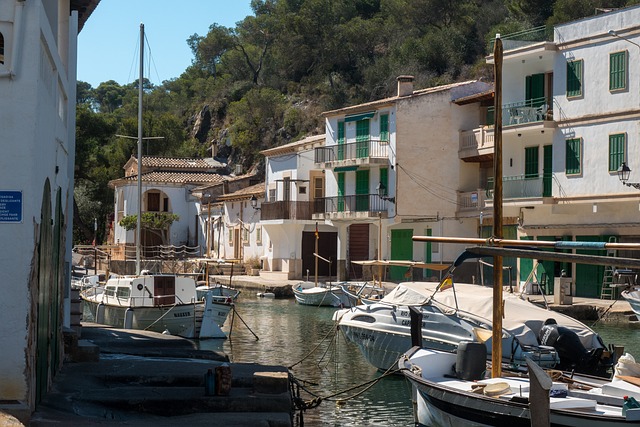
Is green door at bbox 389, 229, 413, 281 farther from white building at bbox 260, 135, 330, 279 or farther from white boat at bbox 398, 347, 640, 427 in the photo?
white boat at bbox 398, 347, 640, 427

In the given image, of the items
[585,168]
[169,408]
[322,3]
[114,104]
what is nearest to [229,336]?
[585,168]

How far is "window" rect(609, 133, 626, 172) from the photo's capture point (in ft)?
123

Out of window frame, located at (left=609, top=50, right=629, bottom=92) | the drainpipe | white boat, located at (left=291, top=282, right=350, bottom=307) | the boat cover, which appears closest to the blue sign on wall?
the drainpipe

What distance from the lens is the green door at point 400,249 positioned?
5097 cm

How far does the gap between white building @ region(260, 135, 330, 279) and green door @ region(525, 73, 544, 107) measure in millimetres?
17234

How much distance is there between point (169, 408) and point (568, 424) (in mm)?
5761

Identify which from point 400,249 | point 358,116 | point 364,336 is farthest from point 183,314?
point 358,116

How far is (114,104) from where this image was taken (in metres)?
168

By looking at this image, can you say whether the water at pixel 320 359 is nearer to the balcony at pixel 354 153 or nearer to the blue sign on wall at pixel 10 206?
the blue sign on wall at pixel 10 206

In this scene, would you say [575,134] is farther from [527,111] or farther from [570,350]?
[570,350]

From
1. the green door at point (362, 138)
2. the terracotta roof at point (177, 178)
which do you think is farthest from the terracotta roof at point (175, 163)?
the green door at point (362, 138)

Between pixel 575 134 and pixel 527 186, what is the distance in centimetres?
321

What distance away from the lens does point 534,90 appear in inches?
1668

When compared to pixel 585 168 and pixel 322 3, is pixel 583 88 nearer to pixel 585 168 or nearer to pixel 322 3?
pixel 585 168
